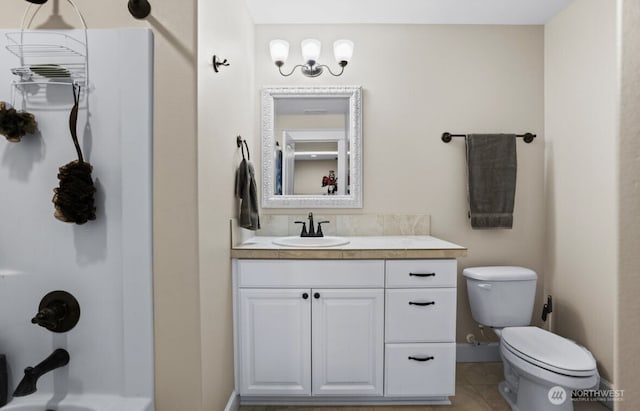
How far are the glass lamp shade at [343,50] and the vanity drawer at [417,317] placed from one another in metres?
1.55

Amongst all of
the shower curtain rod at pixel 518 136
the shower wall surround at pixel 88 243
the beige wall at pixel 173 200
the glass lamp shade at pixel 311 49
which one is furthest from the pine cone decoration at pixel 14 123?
the shower curtain rod at pixel 518 136

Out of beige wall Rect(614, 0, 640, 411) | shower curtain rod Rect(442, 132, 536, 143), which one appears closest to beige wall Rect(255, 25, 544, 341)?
shower curtain rod Rect(442, 132, 536, 143)

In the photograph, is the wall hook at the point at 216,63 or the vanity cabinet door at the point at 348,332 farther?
the vanity cabinet door at the point at 348,332

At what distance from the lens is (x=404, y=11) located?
2.12 metres

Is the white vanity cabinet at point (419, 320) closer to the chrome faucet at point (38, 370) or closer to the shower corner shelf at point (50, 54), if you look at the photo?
the chrome faucet at point (38, 370)

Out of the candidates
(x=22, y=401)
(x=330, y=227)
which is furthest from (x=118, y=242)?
(x=330, y=227)

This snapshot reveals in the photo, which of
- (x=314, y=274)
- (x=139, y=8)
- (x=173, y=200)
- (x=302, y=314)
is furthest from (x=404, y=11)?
(x=302, y=314)

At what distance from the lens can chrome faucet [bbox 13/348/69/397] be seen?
1.01 m

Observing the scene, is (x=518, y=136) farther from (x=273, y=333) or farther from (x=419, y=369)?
(x=273, y=333)

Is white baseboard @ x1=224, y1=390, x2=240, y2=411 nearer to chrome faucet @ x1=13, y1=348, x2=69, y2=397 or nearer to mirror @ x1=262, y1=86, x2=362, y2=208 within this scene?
chrome faucet @ x1=13, y1=348, x2=69, y2=397

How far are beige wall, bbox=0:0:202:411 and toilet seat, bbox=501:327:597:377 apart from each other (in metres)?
1.57

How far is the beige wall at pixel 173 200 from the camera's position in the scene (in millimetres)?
1211

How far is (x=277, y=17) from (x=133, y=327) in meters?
2.07

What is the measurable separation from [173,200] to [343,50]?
155 centimetres
